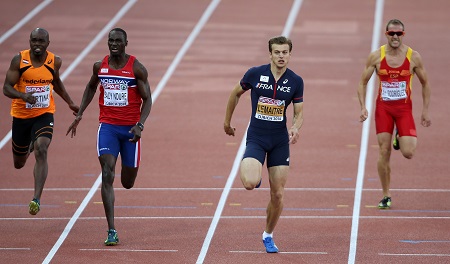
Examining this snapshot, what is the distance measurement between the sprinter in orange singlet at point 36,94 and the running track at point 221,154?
0.85 metres

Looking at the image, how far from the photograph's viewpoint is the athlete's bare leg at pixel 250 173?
1007cm

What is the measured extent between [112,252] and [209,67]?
10177 mm

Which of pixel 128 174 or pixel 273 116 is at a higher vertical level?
pixel 273 116

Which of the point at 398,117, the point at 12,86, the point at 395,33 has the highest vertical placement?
the point at 395,33

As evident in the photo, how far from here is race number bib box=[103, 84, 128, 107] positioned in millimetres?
10930

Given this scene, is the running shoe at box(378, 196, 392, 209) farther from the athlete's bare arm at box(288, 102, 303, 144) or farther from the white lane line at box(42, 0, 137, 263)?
the white lane line at box(42, 0, 137, 263)

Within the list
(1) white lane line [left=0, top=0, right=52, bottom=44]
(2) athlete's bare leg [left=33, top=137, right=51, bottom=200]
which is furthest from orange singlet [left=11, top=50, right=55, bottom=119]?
(1) white lane line [left=0, top=0, right=52, bottom=44]

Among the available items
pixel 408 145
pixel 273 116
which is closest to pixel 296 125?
pixel 273 116

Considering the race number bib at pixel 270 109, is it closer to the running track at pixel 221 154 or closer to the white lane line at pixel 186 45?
the running track at pixel 221 154

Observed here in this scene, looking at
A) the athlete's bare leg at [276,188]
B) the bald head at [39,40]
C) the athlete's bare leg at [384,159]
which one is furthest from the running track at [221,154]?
the bald head at [39,40]

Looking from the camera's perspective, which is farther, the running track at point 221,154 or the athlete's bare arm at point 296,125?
the running track at point 221,154

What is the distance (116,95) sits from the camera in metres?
11.0

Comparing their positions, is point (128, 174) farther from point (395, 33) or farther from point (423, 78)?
point (423, 78)

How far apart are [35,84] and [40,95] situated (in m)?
0.13
